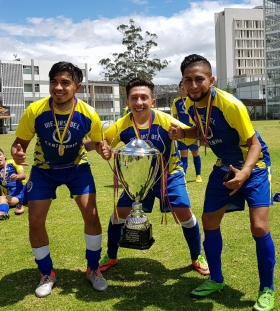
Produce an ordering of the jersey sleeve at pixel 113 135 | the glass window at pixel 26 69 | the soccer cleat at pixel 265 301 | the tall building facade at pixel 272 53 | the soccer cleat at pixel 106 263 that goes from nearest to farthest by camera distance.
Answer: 1. the soccer cleat at pixel 265 301
2. the jersey sleeve at pixel 113 135
3. the soccer cleat at pixel 106 263
4. the tall building facade at pixel 272 53
5. the glass window at pixel 26 69

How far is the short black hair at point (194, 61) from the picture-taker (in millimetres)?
3318

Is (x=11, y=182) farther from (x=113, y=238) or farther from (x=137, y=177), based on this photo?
(x=137, y=177)

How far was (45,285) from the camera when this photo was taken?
145 inches

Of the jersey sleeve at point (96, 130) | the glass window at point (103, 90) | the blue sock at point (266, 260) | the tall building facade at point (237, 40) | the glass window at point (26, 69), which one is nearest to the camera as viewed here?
the blue sock at point (266, 260)

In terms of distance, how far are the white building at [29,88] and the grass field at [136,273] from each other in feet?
189

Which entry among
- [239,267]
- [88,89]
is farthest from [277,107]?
[239,267]

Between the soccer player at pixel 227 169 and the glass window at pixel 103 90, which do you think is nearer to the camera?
the soccer player at pixel 227 169

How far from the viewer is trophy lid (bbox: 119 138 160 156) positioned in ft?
11.3

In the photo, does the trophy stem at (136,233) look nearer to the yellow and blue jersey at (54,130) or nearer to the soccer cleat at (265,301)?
the yellow and blue jersey at (54,130)

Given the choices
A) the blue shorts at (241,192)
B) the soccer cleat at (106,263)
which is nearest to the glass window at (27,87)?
the soccer cleat at (106,263)

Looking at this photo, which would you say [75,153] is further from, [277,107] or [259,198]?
[277,107]

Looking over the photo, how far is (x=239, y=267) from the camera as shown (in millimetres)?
4078

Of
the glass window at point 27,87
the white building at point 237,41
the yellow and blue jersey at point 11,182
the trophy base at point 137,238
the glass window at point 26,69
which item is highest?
the white building at point 237,41

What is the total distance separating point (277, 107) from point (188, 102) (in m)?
67.8
